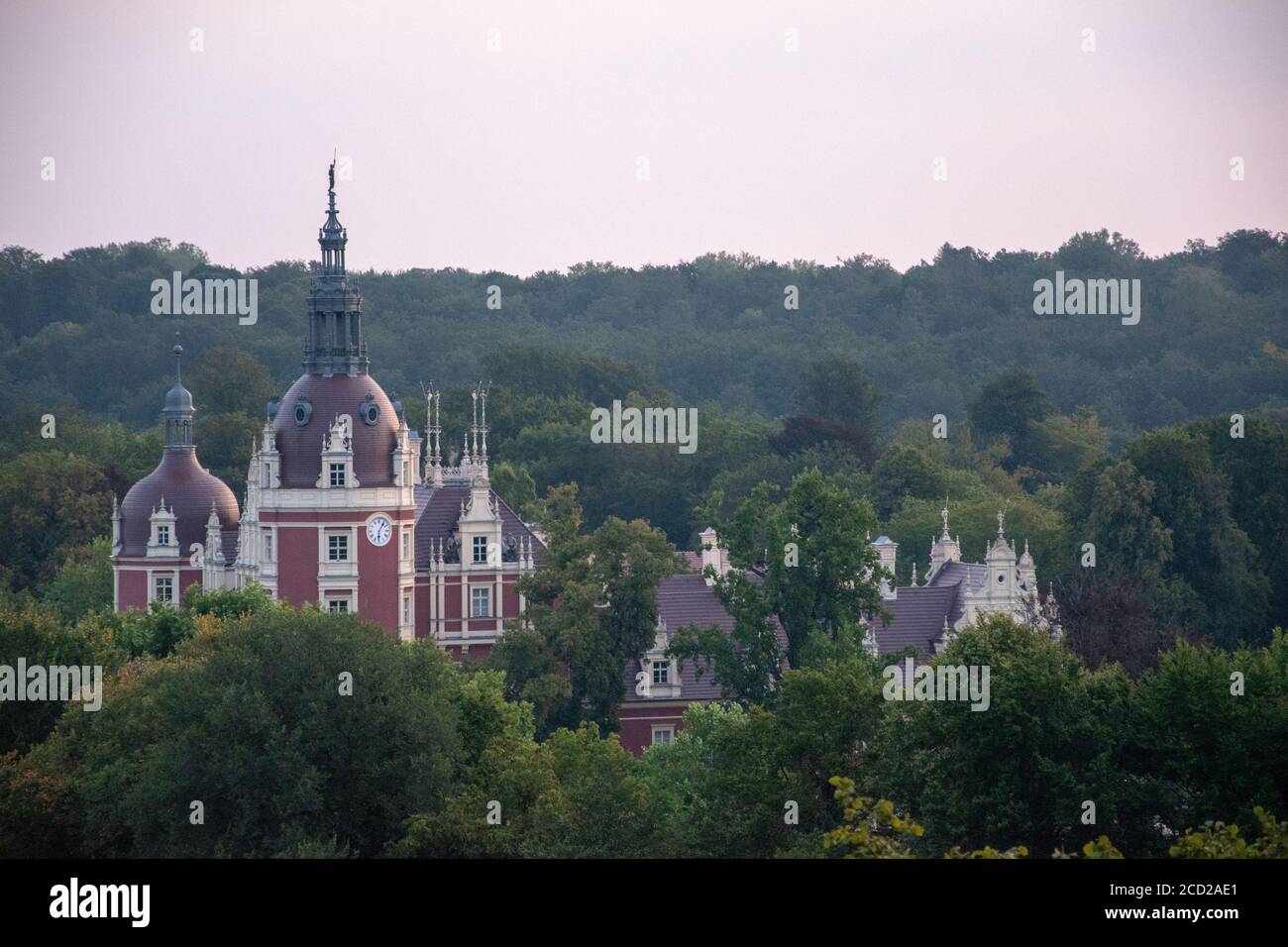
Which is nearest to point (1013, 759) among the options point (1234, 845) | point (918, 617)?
point (1234, 845)

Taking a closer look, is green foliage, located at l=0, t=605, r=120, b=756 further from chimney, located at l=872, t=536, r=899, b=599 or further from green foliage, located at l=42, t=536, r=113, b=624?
green foliage, located at l=42, t=536, r=113, b=624

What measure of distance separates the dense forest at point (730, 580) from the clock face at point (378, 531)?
457cm

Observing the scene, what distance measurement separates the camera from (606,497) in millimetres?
121625

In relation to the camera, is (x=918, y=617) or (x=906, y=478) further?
(x=906, y=478)

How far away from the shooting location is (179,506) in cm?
8325

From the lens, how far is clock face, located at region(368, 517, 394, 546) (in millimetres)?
73688

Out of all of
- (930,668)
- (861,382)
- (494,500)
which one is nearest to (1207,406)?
(861,382)

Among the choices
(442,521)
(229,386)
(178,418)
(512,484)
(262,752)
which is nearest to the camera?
(262,752)

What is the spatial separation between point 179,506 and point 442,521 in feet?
35.4

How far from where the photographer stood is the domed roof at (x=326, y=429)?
242 ft

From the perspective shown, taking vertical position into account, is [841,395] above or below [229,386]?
below

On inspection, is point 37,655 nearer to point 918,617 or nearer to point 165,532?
point 165,532

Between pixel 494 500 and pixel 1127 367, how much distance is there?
312 ft
